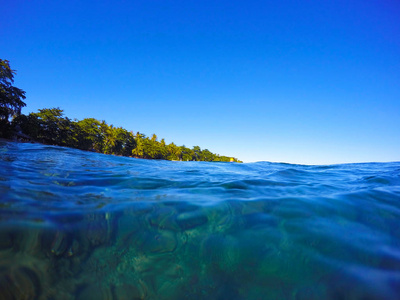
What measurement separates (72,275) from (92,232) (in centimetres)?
52

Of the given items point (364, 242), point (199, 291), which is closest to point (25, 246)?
point (199, 291)

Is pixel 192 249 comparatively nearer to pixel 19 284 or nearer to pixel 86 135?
pixel 19 284

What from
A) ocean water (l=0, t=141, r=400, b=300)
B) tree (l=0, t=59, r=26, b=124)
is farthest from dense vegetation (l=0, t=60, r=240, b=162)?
ocean water (l=0, t=141, r=400, b=300)

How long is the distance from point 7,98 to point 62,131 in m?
14.6

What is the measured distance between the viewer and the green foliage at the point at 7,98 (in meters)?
28.8

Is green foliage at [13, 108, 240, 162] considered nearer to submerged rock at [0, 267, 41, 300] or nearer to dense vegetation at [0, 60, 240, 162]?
dense vegetation at [0, 60, 240, 162]

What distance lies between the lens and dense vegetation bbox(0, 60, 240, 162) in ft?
101

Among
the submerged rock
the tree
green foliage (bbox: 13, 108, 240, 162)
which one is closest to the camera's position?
the submerged rock

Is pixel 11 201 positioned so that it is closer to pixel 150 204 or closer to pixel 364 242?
pixel 150 204

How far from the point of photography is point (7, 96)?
2892 cm

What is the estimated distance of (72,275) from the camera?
1.47m

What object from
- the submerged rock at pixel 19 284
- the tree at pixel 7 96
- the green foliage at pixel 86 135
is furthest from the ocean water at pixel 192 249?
the green foliage at pixel 86 135

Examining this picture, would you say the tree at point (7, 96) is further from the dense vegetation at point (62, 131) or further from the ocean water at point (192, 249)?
the ocean water at point (192, 249)

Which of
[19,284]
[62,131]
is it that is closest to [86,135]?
[62,131]
